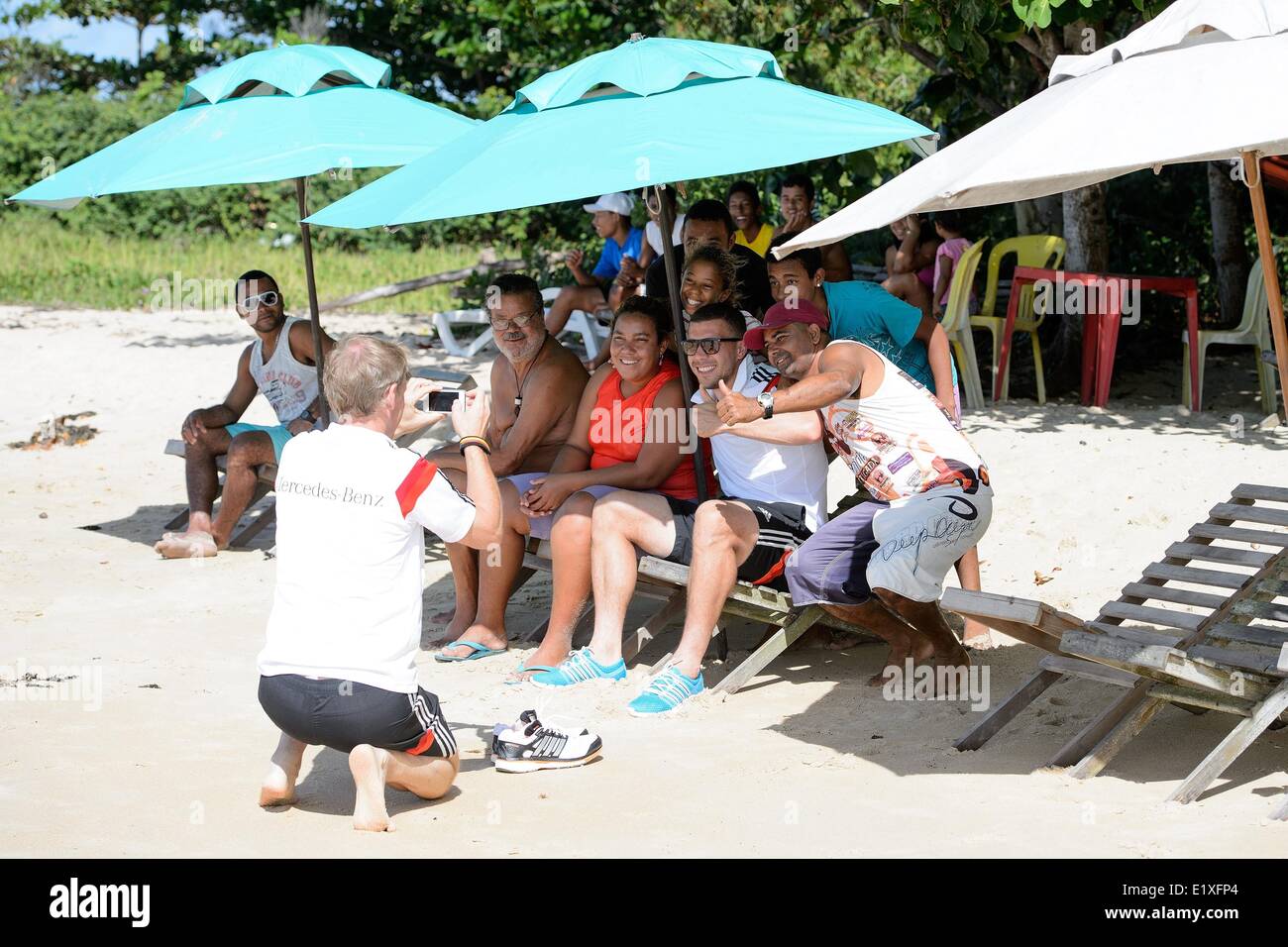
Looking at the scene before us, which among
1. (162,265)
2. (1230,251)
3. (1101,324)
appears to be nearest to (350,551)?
(1101,324)

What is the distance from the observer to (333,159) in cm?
606

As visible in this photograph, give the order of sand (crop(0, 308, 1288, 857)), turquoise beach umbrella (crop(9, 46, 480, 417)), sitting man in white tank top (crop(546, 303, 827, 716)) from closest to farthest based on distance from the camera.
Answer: sand (crop(0, 308, 1288, 857)) < sitting man in white tank top (crop(546, 303, 827, 716)) < turquoise beach umbrella (crop(9, 46, 480, 417))

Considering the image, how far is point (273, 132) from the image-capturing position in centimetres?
626

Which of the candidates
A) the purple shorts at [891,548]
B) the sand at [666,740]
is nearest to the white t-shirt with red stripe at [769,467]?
the purple shorts at [891,548]

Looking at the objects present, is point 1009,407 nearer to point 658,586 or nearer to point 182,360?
point 658,586

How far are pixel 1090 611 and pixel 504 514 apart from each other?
7.62 ft

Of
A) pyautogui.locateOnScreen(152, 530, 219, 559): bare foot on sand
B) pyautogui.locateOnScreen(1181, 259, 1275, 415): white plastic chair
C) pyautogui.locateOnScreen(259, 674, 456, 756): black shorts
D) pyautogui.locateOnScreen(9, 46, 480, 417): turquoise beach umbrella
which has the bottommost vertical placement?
pyautogui.locateOnScreen(152, 530, 219, 559): bare foot on sand

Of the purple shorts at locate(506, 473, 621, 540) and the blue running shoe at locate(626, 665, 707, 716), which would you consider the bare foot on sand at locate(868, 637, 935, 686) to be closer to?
the blue running shoe at locate(626, 665, 707, 716)

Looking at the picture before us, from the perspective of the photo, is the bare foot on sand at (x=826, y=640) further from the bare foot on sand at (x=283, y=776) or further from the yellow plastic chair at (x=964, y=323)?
the yellow plastic chair at (x=964, y=323)

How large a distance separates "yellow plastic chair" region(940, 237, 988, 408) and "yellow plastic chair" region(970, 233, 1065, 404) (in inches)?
8.7

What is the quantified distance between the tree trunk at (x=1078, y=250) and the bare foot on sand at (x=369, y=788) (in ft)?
23.6

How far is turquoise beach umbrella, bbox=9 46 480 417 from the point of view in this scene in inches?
239

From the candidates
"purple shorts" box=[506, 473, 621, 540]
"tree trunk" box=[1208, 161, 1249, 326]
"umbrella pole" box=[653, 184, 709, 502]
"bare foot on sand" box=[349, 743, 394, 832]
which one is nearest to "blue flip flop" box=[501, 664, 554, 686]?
"purple shorts" box=[506, 473, 621, 540]

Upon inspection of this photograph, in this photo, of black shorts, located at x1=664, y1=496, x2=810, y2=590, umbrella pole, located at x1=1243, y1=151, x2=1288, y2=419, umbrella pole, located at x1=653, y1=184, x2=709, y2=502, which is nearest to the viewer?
umbrella pole, located at x1=1243, y1=151, x2=1288, y2=419
